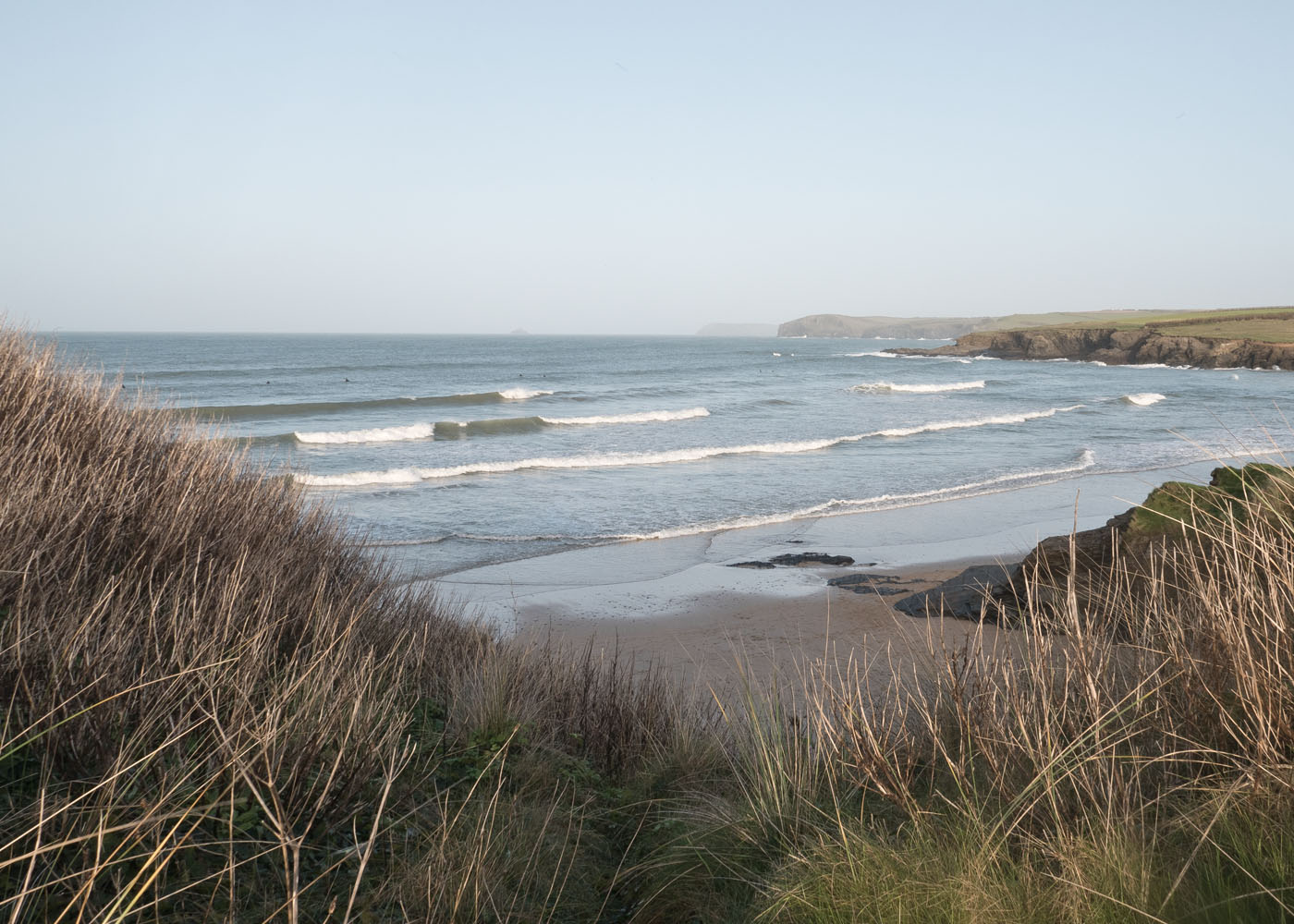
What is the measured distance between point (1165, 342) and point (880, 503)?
7198 centimetres

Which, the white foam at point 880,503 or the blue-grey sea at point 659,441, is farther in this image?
the blue-grey sea at point 659,441

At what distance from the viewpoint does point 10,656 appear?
317 cm

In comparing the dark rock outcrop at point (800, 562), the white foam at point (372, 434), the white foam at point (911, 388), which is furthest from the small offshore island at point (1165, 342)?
the dark rock outcrop at point (800, 562)

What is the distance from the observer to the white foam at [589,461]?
68.8 feet

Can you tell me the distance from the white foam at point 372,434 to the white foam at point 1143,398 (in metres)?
32.6

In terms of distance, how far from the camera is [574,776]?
14.2 ft

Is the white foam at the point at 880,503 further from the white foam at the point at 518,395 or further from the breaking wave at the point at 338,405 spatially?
the white foam at the point at 518,395

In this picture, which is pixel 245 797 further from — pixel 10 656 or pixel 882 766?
pixel 882 766

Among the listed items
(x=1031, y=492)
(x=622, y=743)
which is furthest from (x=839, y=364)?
(x=622, y=743)

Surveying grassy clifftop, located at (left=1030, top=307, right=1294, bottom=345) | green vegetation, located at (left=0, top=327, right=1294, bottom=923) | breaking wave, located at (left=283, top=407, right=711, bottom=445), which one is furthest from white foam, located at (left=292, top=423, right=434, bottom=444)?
grassy clifftop, located at (left=1030, top=307, right=1294, bottom=345)

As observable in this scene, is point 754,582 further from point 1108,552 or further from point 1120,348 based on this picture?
point 1120,348

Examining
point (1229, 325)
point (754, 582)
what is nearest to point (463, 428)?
point (754, 582)

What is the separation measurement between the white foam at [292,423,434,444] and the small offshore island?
64477mm

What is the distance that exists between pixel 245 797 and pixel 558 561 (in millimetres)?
10552
